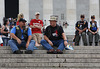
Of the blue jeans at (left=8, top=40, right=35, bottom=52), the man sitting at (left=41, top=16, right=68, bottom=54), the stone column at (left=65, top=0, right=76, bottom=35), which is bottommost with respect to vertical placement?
the blue jeans at (left=8, top=40, right=35, bottom=52)

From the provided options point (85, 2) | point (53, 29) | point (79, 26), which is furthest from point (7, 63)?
point (85, 2)

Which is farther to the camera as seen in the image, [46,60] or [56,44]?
[56,44]

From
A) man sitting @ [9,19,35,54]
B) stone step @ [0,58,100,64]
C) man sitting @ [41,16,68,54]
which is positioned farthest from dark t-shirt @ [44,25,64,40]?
stone step @ [0,58,100,64]

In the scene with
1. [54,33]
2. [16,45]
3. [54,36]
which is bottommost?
[16,45]

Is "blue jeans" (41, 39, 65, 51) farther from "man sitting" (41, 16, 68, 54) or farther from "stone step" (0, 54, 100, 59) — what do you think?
"stone step" (0, 54, 100, 59)

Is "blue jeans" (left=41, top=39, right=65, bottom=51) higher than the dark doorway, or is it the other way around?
the dark doorway

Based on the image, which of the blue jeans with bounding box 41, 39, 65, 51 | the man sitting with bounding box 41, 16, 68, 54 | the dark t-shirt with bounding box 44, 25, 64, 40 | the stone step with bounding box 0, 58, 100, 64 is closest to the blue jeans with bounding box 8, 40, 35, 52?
the blue jeans with bounding box 41, 39, 65, 51

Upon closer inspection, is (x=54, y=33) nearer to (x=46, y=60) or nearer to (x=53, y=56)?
(x=53, y=56)

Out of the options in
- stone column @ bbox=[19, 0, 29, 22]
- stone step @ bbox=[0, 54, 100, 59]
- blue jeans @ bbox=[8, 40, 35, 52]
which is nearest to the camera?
stone step @ bbox=[0, 54, 100, 59]

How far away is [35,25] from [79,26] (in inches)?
131

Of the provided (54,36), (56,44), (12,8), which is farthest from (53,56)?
(12,8)

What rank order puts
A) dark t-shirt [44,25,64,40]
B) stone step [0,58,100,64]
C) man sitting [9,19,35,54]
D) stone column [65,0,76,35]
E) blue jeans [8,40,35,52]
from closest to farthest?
stone step [0,58,100,64] → blue jeans [8,40,35,52] → man sitting [9,19,35,54] → dark t-shirt [44,25,64,40] → stone column [65,0,76,35]

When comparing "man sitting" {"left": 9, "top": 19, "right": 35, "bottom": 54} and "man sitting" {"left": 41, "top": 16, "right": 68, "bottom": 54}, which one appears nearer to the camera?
"man sitting" {"left": 9, "top": 19, "right": 35, "bottom": 54}

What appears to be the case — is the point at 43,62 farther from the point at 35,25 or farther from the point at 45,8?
the point at 45,8
